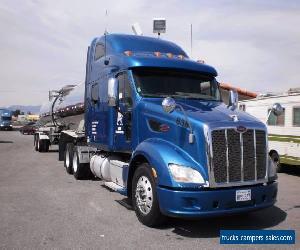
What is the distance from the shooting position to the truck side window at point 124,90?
8.08 meters

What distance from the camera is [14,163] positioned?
53.6 ft

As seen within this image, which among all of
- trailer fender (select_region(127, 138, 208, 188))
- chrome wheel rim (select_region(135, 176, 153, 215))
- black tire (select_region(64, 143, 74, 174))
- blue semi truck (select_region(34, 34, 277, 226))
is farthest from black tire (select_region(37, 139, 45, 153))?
trailer fender (select_region(127, 138, 208, 188))

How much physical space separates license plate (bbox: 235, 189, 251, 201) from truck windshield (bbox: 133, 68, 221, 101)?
7.33ft

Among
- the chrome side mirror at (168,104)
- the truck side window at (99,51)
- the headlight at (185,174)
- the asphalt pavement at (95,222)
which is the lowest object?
the asphalt pavement at (95,222)

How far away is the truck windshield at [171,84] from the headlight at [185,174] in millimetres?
1907

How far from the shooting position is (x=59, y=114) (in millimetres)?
18266

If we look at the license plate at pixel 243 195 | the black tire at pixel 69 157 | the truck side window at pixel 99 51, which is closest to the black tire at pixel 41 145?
the black tire at pixel 69 157

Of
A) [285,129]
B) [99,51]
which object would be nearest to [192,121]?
[99,51]

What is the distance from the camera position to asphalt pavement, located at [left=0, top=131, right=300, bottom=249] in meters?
6.09

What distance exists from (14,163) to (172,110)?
11152 mm

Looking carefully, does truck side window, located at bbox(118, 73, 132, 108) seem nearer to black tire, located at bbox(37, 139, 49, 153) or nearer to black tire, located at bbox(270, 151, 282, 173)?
black tire, located at bbox(270, 151, 282, 173)

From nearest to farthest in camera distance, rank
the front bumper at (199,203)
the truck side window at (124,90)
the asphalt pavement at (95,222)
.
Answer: the asphalt pavement at (95,222)
the front bumper at (199,203)
the truck side window at (124,90)

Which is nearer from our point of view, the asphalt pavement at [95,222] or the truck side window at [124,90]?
the asphalt pavement at [95,222]

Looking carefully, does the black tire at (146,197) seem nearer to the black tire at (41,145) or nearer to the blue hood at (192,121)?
the blue hood at (192,121)
